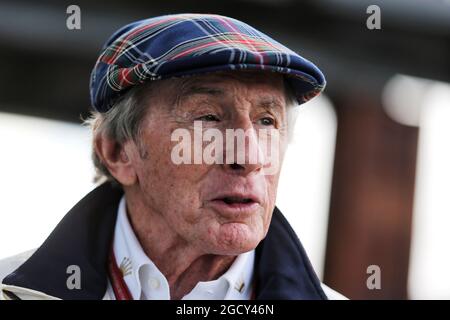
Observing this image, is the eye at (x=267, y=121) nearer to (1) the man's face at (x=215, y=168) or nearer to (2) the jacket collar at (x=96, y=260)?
(1) the man's face at (x=215, y=168)

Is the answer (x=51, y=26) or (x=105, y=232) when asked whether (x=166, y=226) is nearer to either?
(x=105, y=232)

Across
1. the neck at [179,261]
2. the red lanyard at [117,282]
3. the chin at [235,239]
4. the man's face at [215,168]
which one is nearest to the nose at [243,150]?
the man's face at [215,168]

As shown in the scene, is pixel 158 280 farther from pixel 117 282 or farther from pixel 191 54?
pixel 191 54

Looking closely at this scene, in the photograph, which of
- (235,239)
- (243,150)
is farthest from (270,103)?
(235,239)

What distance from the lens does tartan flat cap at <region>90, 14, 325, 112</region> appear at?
4.52 feet

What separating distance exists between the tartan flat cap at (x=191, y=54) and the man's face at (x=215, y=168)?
73 millimetres

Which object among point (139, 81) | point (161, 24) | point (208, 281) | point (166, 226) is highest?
point (161, 24)

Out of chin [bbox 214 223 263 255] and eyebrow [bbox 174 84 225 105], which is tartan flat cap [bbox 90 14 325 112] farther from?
chin [bbox 214 223 263 255]

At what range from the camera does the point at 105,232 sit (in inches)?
63.9

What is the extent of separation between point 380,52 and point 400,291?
1111 mm

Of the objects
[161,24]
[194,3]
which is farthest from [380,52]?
[161,24]

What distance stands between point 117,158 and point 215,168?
307mm

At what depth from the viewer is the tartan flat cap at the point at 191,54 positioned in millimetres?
1379

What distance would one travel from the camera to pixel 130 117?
5.13 ft
